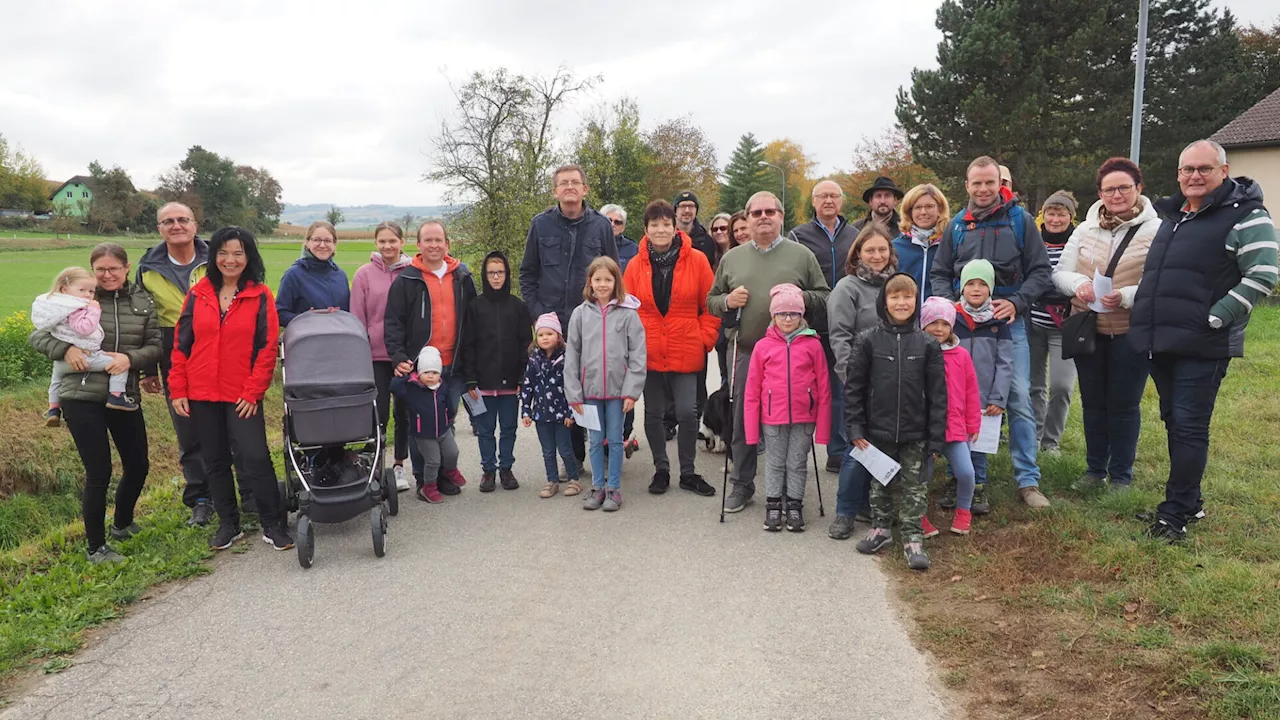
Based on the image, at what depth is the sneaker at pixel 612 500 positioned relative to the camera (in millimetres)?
5953

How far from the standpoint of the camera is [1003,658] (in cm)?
367

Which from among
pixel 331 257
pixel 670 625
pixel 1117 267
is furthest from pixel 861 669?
pixel 331 257

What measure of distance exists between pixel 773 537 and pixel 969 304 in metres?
2.15

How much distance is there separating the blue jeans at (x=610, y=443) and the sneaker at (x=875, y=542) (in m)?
1.91

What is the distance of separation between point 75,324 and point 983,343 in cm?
608

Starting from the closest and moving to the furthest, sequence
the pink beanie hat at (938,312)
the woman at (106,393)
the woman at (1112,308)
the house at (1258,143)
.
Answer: the woman at (106,393), the pink beanie hat at (938,312), the woman at (1112,308), the house at (1258,143)

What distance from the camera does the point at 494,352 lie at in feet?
21.0

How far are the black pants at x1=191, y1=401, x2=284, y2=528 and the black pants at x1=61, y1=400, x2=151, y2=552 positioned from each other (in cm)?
43

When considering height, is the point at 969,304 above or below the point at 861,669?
above

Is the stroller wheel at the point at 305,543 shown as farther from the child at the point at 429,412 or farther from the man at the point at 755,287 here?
the man at the point at 755,287

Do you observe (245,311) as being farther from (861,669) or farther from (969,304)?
(969,304)

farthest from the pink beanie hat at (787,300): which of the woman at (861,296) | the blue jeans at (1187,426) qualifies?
the blue jeans at (1187,426)

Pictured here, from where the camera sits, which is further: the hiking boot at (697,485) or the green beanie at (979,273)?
the hiking boot at (697,485)

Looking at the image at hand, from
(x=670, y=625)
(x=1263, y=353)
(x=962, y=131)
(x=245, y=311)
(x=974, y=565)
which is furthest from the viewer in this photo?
(x=962, y=131)
